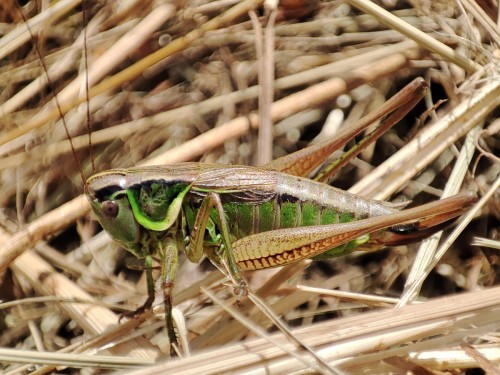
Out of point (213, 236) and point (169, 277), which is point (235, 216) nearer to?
point (213, 236)

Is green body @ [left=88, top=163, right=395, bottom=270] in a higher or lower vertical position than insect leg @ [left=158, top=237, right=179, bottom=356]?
higher

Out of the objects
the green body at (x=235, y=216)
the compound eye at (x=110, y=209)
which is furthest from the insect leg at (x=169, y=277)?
the compound eye at (x=110, y=209)

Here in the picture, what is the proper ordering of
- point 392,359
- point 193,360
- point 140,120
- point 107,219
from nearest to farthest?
point 193,360 → point 392,359 → point 107,219 → point 140,120

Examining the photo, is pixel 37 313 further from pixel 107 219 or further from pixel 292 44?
pixel 292 44

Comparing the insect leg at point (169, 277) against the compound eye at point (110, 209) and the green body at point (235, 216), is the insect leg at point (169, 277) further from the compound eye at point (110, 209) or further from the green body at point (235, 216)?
the compound eye at point (110, 209)

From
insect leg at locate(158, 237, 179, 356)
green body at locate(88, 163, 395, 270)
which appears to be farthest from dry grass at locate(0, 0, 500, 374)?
green body at locate(88, 163, 395, 270)

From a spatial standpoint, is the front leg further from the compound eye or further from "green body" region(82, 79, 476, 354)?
the compound eye

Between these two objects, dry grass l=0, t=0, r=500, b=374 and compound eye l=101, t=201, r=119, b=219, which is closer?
compound eye l=101, t=201, r=119, b=219

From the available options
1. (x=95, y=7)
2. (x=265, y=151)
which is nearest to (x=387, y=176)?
(x=265, y=151)
